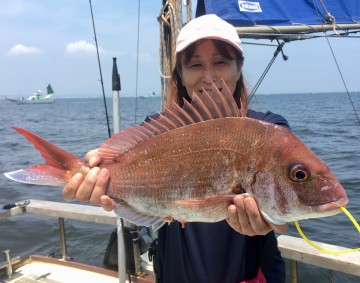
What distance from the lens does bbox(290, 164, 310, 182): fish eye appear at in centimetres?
160

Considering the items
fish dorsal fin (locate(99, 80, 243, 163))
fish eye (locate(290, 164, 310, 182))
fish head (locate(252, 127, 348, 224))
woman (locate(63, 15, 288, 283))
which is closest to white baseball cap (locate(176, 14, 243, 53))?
woman (locate(63, 15, 288, 283))

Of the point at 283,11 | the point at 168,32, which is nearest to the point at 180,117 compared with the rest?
the point at 168,32

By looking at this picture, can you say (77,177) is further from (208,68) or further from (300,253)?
(300,253)

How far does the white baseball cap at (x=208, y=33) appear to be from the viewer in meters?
2.20

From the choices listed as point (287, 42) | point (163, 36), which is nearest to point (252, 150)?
point (163, 36)

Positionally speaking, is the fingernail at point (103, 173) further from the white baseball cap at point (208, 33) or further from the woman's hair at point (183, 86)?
the white baseball cap at point (208, 33)

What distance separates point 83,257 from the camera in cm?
708

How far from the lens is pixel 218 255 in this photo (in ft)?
7.06

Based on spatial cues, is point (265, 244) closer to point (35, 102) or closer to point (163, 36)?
point (163, 36)

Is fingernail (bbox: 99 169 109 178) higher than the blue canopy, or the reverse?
the blue canopy

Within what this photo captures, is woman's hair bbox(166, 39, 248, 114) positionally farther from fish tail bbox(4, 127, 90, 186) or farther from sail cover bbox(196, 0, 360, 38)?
sail cover bbox(196, 0, 360, 38)

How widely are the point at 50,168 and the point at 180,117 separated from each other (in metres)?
0.74

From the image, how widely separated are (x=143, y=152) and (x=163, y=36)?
7.66 feet

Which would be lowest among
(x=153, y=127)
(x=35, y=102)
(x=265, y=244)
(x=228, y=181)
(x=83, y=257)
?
(x=83, y=257)
